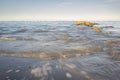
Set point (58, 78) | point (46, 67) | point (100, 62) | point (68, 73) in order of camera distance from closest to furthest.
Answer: point (58, 78)
point (68, 73)
point (46, 67)
point (100, 62)

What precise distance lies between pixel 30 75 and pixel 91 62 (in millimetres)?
3742

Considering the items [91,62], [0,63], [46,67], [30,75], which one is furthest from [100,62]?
[0,63]

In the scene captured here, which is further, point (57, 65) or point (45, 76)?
point (57, 65)

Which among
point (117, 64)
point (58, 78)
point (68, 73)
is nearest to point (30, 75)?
point (58, 78)

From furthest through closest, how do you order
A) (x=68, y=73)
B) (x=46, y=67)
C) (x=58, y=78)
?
1. (x=46, y=67)
2. (x=68, y=73)
3. (x=58, y=78)

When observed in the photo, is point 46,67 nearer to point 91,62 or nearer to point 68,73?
point 68,73

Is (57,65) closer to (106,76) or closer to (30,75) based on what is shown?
(30,75)

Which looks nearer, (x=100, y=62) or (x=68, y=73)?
(x=68, y=73)

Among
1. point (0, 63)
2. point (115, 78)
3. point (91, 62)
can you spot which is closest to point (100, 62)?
point (91, 62)

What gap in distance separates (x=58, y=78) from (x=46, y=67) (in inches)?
67.3

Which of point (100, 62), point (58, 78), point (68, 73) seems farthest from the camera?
point (100, 62)

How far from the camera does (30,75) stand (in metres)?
6.59

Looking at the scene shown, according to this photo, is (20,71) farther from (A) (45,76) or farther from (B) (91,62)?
(B) (91,62)

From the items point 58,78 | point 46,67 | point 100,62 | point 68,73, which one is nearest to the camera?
point 58,78
